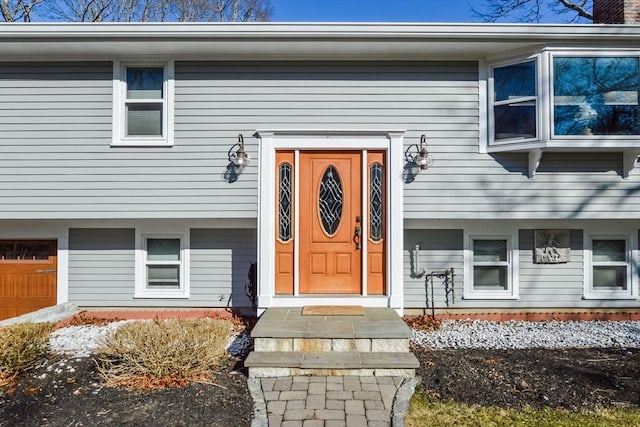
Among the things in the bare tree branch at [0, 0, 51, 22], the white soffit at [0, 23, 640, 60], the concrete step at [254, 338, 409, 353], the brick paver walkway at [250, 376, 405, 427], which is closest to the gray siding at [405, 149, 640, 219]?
the white soffit at [0, 23, 640, 60]

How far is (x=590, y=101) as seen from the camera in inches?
213

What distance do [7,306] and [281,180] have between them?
4877 mm

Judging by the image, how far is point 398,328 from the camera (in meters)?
4.34

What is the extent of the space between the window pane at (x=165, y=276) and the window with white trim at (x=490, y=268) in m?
4.56

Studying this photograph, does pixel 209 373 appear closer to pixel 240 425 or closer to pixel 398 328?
pixel 240 425

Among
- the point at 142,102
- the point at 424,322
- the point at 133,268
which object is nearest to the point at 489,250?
the point at 424,322

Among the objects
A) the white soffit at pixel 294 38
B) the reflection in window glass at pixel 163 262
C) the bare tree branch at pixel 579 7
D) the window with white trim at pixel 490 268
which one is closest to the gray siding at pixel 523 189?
the window with white trim at pixel 490 268

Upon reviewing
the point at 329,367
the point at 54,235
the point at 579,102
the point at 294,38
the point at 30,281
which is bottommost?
the point at 329,367

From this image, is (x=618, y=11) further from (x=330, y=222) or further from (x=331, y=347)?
(x=331, y=347)

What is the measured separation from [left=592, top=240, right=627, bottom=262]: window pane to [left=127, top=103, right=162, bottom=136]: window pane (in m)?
6.99

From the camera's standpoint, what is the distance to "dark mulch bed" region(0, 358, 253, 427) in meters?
3.07

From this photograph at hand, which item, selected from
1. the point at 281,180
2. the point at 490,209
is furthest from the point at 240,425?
the point at 490,209

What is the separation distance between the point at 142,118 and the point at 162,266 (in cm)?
228

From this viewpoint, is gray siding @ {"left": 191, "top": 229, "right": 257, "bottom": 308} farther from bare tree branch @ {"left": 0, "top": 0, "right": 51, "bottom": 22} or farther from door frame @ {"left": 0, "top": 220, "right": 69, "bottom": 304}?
bare tree branch @ {"left": 0, "top": 0, "right": 51, "bottom": 22}
